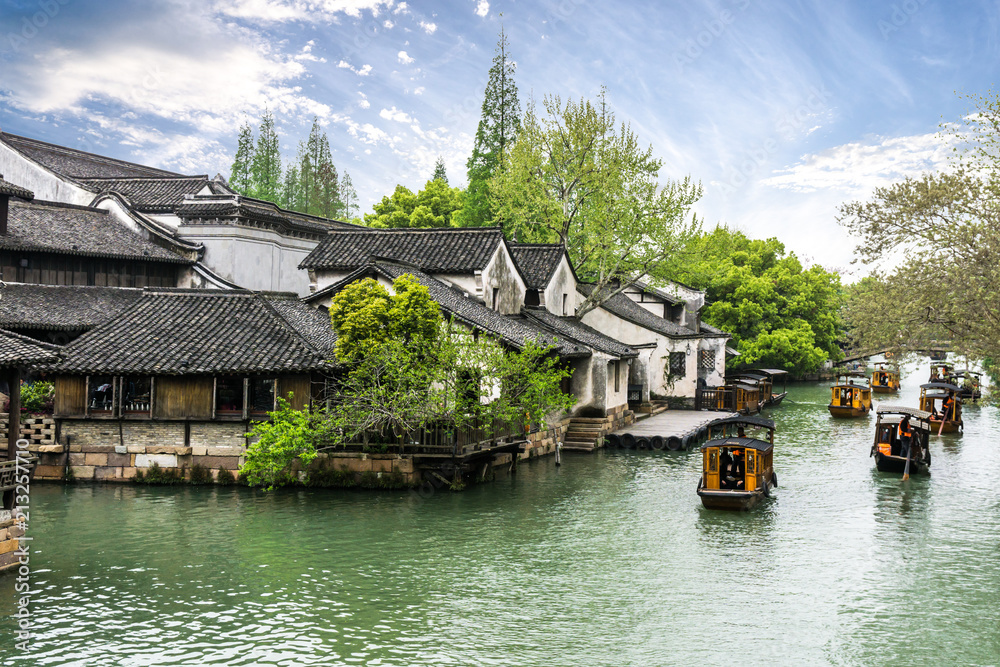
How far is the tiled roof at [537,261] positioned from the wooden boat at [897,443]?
1622 cm

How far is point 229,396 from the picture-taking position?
87.3 ft

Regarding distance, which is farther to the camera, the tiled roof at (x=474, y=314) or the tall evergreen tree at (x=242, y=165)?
the tall evergreen tree at (x=242, y=165)

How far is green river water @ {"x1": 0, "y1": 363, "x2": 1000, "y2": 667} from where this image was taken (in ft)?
49.6

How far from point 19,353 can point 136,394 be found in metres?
8.71

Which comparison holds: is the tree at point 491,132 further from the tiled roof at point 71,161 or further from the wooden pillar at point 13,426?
the wooden pillar at point 13,426

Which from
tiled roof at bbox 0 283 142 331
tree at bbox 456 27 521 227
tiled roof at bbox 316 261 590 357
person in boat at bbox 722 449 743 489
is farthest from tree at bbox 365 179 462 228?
person in boat at bbox 722 449 743 489

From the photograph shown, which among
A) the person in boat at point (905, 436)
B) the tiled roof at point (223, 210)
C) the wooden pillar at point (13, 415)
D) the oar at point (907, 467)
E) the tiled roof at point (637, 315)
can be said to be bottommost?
the oar at point (907, 467)

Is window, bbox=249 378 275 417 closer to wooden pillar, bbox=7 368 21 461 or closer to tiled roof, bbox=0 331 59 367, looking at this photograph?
tiled roof, bbox=0 331 59 367

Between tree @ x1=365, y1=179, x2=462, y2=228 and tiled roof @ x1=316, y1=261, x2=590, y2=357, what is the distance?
104 feet

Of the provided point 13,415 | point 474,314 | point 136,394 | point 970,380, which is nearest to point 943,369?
point 970,380

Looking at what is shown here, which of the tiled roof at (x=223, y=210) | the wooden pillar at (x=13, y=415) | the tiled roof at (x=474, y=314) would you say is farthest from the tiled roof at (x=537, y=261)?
the wooden pillar at (x=13, y=415)

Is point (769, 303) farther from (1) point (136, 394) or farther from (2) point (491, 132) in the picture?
(1) point (136, 394)

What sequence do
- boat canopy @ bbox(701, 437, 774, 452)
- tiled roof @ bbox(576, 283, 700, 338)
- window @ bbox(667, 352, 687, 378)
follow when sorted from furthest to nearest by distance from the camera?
1. window @ bbox(667, 352, 687, 378)
2. tiled roof @ bbox(576, 283, 700, 338)
3. boat canopy @ bbox(701, 437, 774, 452)

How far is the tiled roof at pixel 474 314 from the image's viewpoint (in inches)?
1172
